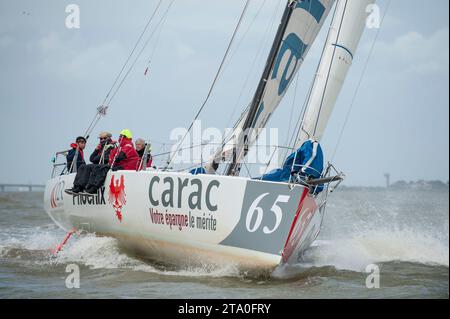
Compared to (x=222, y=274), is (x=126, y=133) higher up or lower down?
higher up

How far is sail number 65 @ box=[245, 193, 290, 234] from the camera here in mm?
6782

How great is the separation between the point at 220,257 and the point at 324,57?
10.4 feet

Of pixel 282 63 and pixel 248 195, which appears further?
pixel 282 63

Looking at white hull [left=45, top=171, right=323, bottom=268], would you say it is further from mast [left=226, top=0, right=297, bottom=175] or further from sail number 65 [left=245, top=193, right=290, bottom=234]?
mast [left=226, top=0, right=297, bottom=175]

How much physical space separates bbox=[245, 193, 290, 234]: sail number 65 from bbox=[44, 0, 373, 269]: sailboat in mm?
10

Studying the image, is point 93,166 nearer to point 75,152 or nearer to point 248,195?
point 75,152

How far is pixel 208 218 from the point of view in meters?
7.18

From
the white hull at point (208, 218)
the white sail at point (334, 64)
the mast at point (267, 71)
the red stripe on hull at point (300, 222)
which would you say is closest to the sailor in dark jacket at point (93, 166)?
the white hull at point (208, 218)

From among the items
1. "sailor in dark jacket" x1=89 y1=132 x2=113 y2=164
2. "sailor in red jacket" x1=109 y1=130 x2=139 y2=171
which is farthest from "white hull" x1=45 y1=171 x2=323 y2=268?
"sailor in dark jacket" x1=89 y1=132 x2=113 y2=164

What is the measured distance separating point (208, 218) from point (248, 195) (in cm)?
56

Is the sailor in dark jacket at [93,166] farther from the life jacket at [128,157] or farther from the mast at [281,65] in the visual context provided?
the mast at [281,65]

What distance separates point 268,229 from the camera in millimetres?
6832

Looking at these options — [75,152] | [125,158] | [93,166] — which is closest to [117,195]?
[125,158]

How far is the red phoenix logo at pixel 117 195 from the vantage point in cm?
827
